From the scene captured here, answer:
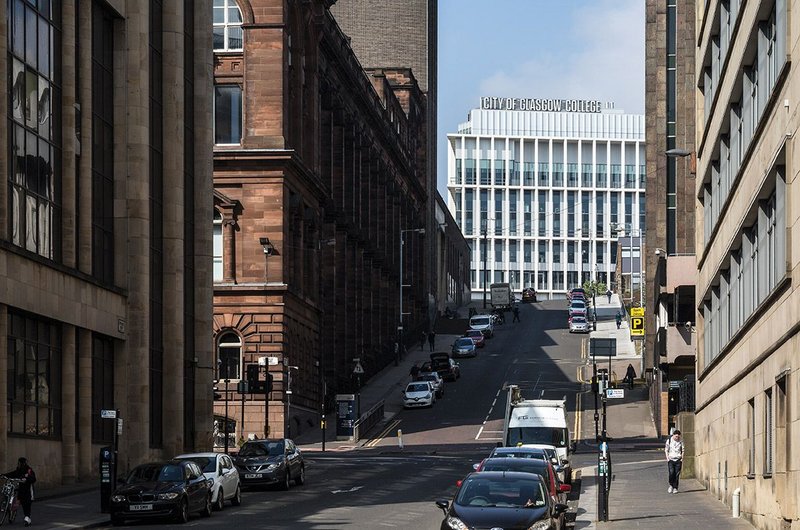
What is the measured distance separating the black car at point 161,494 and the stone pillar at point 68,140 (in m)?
14.0

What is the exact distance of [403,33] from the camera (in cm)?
15562

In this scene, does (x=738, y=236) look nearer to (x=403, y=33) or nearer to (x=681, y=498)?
(x=681, y=498)

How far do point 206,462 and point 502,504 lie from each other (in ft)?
49.7

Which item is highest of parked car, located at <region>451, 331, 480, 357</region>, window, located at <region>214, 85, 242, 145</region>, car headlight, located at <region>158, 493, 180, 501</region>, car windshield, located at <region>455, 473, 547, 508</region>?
window, located at <region>214, 85, 242, 145</region>

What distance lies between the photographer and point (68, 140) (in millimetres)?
49500

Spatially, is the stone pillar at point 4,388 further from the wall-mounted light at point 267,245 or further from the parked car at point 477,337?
the parked car at point 477,337

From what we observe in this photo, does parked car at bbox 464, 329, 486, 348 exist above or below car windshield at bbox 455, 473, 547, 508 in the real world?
above

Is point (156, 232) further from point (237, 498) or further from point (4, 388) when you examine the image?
point (237, 498)

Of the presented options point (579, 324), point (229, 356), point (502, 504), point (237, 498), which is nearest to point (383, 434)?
point (229, 356)

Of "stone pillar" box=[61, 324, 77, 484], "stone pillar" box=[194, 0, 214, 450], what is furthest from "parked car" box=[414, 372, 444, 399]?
"stone pillar" box=[61, 324, 77, 484]

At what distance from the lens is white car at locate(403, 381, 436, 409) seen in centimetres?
9338

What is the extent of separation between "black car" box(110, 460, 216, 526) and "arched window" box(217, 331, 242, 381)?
4250cm

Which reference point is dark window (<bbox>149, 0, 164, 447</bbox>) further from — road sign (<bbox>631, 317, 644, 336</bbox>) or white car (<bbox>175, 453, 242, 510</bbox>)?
road sign (<bbox>631, 317, 644, 336</bbox>)

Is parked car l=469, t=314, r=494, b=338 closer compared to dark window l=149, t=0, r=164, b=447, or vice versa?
dark window l=149, t=0, r=164, b=447
